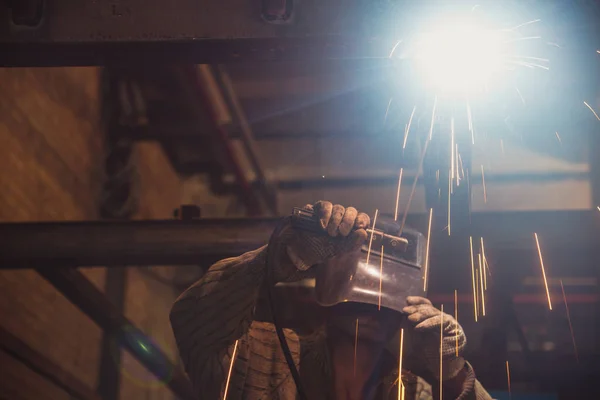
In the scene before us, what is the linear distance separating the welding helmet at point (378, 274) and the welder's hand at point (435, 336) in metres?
0.04

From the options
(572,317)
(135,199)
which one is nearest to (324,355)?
(135,199)

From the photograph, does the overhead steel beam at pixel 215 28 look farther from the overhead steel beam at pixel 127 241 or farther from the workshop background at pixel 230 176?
the overhead steel beam at pixel 127 241

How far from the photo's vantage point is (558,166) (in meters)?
7.01

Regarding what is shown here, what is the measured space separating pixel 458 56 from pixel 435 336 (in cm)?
90

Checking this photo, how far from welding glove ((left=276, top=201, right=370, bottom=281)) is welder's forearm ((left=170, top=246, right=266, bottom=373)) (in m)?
0.17

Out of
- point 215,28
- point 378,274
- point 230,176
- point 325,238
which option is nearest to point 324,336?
point 378,274

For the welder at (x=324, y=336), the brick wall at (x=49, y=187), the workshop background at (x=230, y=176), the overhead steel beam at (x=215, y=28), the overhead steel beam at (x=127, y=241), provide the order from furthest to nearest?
the brick wall at (x=49, y=187)
the workshop background at (x=230, y=176)
the overhead steel beam at (x=127, y=241)
the welder at (x=324, y=336)
the overhead steel beam at (x=215, y=28)

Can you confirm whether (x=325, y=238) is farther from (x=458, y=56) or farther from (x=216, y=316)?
(x=458, y=56)

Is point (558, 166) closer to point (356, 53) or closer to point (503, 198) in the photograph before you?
point (503, 198)

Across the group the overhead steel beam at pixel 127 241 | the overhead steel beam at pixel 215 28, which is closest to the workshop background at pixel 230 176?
the overhead steel beam at pixel 215 28

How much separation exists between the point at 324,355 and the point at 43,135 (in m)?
2.52

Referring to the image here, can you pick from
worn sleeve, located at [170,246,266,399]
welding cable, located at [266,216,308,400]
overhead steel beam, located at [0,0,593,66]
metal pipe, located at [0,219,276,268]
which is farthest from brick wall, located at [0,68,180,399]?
welding cable, located at [266,216,308,400]

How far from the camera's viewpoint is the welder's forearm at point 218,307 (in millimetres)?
2408

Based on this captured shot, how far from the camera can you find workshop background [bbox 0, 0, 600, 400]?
10.8 feet
